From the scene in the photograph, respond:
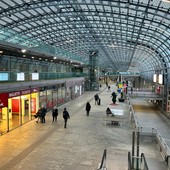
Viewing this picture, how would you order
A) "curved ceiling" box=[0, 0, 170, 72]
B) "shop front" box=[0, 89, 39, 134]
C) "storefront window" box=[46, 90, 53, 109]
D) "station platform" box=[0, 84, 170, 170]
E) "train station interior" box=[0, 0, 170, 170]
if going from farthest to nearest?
"storefront window" box=[46, 90, 53, 109], "curved ceiling" box=[0, 0, 170, 72], "shop front" box=[0, 89, 39, 134], "train station interior" box=[0, 0, 170, 170], "station platform" box=[0, 84, 170, 170]

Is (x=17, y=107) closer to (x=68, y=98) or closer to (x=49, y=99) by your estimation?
(x=49, y=99)

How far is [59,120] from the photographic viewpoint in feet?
68.2

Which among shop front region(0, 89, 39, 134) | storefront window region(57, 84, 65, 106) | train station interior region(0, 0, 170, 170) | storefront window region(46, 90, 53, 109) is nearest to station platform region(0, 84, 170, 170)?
train station interior region(0, 0, 170, 170)

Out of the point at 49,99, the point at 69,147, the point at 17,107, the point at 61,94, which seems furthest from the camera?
the point at 61,94

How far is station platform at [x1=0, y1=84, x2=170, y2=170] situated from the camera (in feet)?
35.7

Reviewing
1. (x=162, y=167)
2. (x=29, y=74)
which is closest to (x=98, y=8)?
(x=29, y=74)

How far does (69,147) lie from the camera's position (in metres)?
13.3

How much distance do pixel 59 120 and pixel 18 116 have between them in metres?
3.53

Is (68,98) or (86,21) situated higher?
(86,21)

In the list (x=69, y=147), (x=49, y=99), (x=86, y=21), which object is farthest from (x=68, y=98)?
(x=69, y=147)

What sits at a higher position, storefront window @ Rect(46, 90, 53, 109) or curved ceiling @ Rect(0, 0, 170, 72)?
curved ceiling @ Rect(0, 0, 170, 72)

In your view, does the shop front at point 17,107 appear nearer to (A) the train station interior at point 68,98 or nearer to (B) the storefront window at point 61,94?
(A) the train station interior at point 68,98

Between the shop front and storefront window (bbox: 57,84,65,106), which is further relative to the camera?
storefront window (bbox: 57,84,65,106)

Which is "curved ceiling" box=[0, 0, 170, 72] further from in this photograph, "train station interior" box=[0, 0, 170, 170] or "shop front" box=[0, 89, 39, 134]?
"shop front" box=[0, 89, 39, 134]
